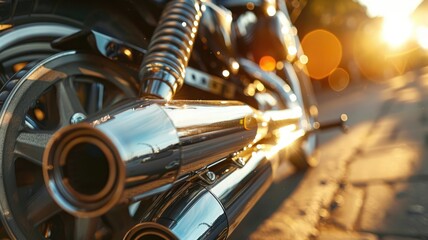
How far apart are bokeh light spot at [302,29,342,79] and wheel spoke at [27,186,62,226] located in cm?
1101

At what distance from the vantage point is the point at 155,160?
2.23 feet

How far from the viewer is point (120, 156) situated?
617mm

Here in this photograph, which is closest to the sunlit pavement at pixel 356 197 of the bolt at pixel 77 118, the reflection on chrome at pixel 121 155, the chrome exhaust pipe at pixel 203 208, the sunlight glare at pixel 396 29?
the chrome exhaust pipe at pixel 203 208

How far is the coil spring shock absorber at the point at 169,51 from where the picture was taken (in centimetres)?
106

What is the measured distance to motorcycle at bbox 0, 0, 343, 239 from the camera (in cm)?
66

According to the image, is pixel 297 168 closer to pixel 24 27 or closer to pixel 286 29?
pixel 286 29

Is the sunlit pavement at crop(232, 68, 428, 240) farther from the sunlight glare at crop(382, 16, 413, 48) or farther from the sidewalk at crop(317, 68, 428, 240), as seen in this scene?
the sunlight glare at crop(382, 16, 413, 48)

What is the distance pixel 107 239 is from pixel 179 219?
0.57 metres

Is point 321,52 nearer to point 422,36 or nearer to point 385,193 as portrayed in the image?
point 422,36

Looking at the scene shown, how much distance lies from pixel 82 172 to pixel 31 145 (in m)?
0.40

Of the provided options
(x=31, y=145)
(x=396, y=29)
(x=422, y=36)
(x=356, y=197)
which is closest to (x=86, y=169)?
(x=31, y=145)

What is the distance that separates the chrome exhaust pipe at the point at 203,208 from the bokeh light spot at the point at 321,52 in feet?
35.5

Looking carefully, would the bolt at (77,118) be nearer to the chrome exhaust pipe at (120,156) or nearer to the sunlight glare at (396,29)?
the chrome exhaust pipe at (120,156)

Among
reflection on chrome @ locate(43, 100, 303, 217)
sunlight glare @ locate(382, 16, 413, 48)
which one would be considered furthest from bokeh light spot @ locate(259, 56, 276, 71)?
sunlight glare @ locate(382, 16, 413, 48)
